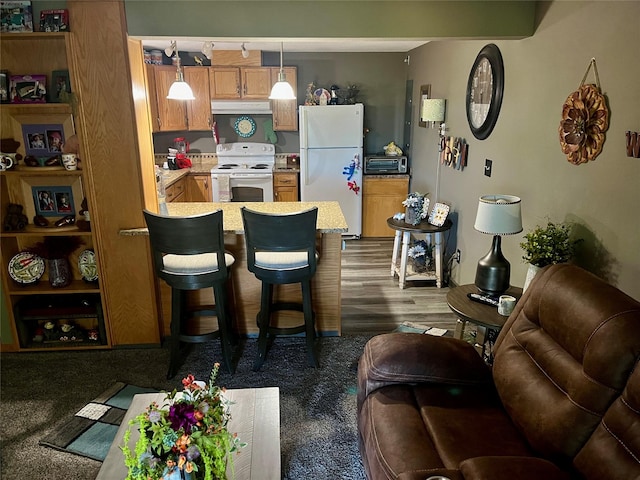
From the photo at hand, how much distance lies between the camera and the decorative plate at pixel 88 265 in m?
3.10

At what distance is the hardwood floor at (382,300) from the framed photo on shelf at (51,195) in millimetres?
2094

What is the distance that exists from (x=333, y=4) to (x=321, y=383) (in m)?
2.21

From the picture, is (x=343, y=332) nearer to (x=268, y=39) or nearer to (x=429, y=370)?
(x=429, y=370)

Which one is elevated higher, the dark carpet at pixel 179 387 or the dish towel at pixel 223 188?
the dish towel at pixel 223 188

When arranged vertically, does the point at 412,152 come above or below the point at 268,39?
below

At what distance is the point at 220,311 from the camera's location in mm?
2818

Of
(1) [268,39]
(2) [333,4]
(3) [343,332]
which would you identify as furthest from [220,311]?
(2) [333,4]

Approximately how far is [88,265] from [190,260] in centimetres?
83

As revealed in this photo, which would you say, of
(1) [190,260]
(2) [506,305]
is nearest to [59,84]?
(1) [190,260]

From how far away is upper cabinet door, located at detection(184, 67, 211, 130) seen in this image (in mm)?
5645

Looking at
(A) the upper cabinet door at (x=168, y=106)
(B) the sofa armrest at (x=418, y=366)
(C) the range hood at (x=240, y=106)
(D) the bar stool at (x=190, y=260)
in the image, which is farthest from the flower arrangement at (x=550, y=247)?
(A) the upper cabinet door at (x=168, y=106)

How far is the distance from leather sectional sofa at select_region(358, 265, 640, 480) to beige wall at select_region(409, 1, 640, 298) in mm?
421

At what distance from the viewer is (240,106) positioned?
5.72 m

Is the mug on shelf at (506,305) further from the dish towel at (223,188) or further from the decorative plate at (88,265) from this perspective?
the dish towel at (223,188)
